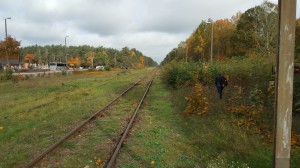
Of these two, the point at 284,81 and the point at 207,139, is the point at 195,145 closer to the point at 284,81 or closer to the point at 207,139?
the point at 207,139

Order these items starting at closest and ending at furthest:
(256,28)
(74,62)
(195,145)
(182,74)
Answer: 1. (195,145)
2. (182,74)
3. (256,28)
4. (74,62)

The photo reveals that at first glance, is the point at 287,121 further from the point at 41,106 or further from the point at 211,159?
the point at 41,106

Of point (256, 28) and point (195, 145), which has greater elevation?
point (256, 28)

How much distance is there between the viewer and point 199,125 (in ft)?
38.6

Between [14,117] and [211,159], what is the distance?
33.6ft

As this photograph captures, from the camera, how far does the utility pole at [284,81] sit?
5.09m

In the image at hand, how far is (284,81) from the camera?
5191 millimetres

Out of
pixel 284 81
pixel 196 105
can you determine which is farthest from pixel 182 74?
pixel 284 81

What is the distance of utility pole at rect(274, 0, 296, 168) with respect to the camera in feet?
16.7

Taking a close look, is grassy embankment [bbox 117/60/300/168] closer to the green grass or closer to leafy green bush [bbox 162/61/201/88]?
the green grass

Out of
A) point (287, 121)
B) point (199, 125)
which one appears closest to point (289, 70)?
point (287, 121)

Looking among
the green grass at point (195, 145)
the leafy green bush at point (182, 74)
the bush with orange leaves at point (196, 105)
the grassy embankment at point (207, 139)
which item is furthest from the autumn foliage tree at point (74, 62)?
the green grass at point (195, 145)

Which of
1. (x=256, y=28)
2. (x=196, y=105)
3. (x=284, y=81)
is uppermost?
(x=256, y=28)

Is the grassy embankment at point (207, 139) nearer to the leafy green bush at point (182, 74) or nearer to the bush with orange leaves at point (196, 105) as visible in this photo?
the bush with orange leaves at point (196, 105)
